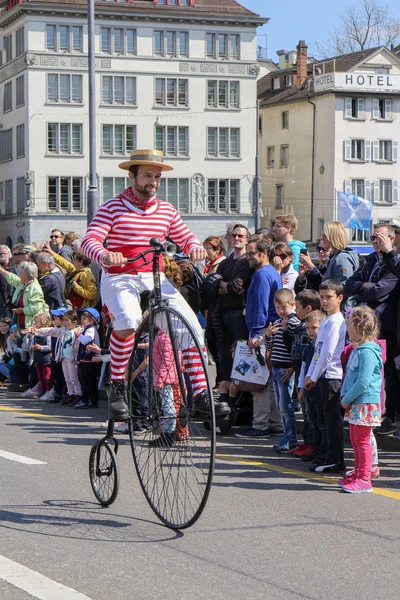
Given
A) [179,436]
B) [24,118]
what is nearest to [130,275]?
[179,436]

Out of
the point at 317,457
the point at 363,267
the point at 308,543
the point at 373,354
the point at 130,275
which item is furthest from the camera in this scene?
the point at 363,267

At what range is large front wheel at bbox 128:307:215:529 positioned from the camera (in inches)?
278

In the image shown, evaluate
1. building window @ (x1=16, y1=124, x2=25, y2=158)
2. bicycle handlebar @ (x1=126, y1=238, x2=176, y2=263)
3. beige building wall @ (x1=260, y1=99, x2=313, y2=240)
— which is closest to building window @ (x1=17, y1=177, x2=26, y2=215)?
building window @ (x1=16, y1=124, x2=25, y2=158)

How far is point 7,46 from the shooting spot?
266 feet

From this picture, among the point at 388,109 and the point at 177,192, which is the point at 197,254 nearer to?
the point at 177,192

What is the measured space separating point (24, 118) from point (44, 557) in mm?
72599

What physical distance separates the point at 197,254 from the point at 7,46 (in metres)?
76.0

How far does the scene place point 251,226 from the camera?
81.2 m

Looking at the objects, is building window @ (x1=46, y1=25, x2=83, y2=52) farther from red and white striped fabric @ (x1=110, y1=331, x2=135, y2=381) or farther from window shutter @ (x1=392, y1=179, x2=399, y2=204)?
red and white striped fabric @ (x1=110, y1=331, x2=135, y2=381)

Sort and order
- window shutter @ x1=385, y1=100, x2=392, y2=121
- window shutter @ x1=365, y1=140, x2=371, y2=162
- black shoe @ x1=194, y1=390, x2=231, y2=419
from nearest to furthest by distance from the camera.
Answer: black shoe @ x1=194, y1=390, x2=231, y2=419
window shutter @ x1=365, y1=140, x2=371, y2=162
window shutter @ x1=385, y1=100, x2=392, y2=121

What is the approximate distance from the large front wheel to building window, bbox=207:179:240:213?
238ft

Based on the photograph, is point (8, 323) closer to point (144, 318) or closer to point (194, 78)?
point (144, 318)

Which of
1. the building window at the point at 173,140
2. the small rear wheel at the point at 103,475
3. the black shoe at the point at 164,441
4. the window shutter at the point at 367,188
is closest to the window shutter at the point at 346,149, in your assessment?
the window shutter at the point at 367,188

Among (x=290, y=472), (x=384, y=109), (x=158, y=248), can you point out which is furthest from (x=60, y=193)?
(x=158, y=248)
